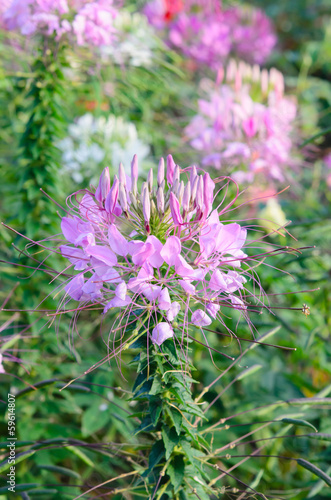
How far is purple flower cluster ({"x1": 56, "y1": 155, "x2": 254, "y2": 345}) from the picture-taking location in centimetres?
79

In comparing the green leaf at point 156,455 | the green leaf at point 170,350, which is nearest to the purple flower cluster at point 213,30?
the green leaf at point 170,350

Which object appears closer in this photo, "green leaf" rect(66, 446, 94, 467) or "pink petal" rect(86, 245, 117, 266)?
"pink petal" rect(86, 245, 117, 266)

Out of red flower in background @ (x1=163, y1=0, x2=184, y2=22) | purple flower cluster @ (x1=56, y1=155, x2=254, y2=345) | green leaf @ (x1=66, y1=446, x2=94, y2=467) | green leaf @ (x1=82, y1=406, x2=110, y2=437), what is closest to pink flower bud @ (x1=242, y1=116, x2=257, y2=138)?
purple flower cluster @ (x1=56, y1=155, x2=254, y2=345)

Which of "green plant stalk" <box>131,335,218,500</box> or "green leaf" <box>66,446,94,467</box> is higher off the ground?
"green plant stalk" <box>131,335,218,500</box>

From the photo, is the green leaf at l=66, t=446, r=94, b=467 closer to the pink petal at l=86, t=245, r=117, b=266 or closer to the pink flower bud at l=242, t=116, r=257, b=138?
the pink petal at l=86, t=245, r=117, b=266

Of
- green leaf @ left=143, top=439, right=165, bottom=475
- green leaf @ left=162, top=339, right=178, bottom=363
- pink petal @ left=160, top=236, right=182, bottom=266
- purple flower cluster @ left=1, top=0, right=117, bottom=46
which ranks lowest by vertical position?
green leaf @ left=143, top=439, right=165, bottom=475

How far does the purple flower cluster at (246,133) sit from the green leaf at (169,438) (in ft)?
3.68

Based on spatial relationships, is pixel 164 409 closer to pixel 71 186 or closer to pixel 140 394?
pixel 140 394

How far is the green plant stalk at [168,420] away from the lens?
2.72 feet

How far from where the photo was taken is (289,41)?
4.03 m

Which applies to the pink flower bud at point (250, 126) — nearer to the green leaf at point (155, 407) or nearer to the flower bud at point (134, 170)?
the flower bud at point (134, 170)

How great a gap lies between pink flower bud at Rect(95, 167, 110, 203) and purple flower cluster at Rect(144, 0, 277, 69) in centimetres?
244

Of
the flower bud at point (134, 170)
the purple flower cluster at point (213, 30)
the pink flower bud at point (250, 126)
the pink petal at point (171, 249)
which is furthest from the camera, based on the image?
the purple flower cluster at point (213, 30)

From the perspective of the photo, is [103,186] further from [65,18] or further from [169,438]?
[65,18]
